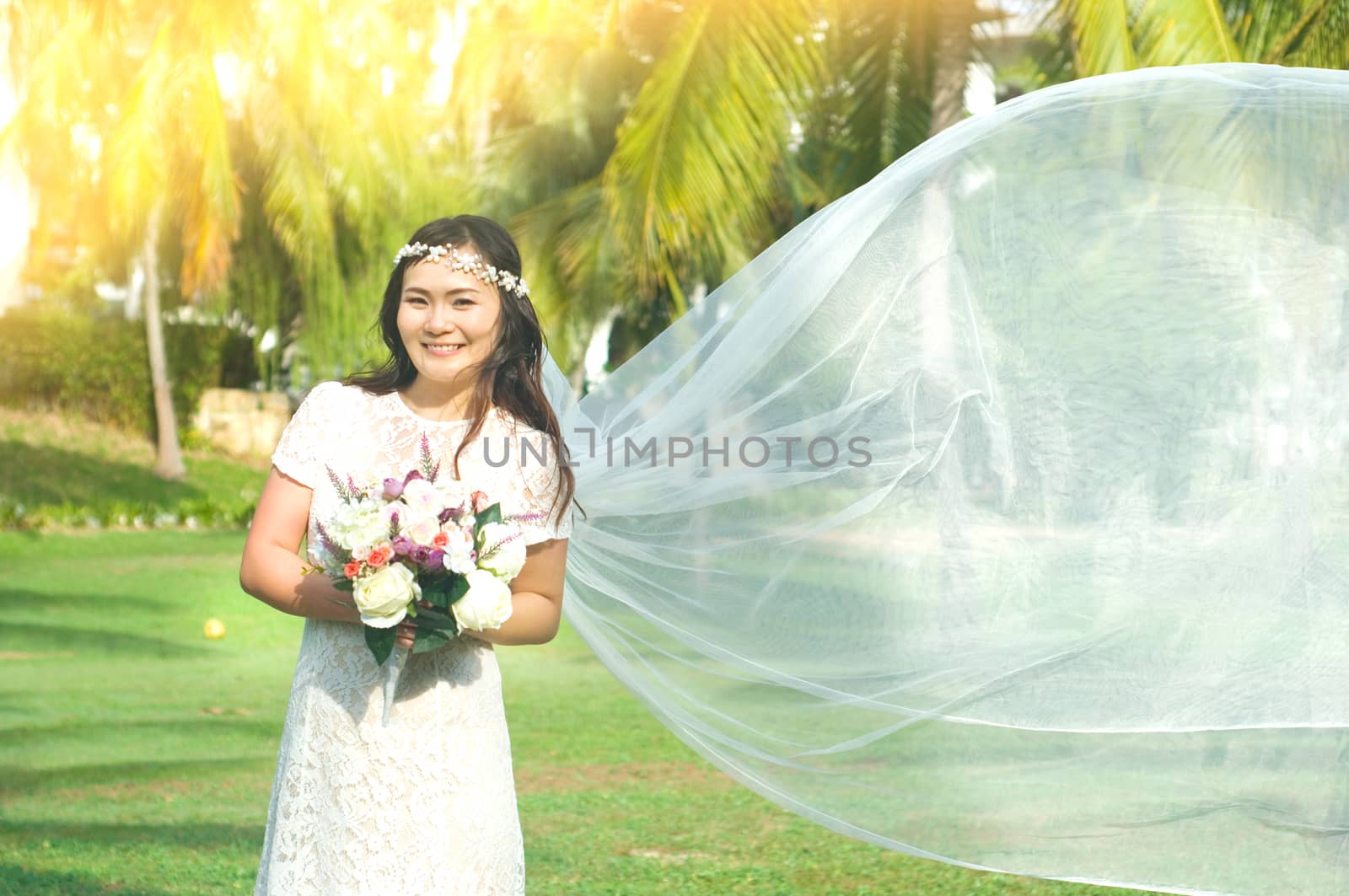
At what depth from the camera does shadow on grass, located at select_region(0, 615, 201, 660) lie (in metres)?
11.3

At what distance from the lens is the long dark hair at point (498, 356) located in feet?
9.75

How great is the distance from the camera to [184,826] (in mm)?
6180

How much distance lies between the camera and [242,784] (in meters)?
7.09

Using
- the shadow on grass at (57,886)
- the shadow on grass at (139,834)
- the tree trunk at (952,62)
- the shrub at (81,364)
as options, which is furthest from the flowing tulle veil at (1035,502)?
the shrub at (81,364)

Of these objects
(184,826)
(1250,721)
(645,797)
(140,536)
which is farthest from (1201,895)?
(140,536)

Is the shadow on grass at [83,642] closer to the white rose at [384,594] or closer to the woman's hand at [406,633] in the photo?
the woman's hand at [406,633]

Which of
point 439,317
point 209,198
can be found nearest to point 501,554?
point 439,317

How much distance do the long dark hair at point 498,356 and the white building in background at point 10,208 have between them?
62.5 feet

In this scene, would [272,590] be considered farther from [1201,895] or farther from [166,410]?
[166,410]

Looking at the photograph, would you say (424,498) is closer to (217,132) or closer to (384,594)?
(384,594)

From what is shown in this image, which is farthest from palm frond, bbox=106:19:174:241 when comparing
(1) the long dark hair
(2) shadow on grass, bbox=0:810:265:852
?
(1) the long dark hair

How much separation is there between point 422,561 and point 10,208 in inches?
871

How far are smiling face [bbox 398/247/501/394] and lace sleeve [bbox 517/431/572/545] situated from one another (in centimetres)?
19

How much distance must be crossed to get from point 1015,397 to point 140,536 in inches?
659
